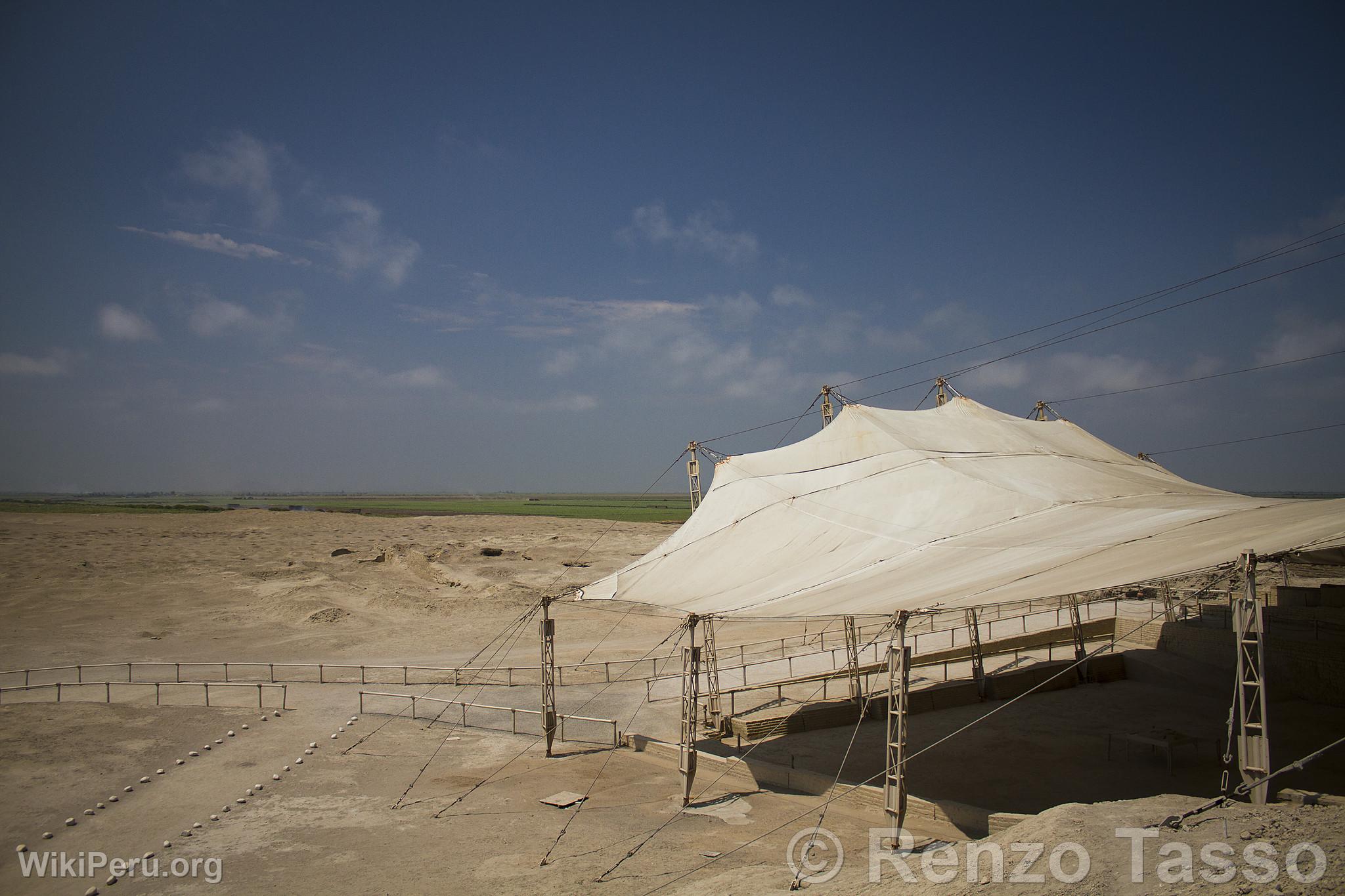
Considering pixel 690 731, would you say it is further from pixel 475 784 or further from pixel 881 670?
pixel 881 670

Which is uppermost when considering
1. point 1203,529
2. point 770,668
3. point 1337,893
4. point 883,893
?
point 1203,529

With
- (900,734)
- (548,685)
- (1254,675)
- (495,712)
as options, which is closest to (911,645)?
(548,685)

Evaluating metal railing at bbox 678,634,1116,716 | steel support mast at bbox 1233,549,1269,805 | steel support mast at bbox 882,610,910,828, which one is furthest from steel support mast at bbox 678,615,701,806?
steel support mast at bbox 1233,549,1269,805

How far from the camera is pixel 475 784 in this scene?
15.7m

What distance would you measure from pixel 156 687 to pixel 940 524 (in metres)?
23.2

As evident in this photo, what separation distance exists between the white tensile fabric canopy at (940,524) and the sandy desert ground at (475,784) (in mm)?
3703

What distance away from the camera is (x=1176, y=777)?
587 inches

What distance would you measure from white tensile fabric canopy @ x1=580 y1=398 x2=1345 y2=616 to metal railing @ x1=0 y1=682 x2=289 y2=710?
10.8 metres

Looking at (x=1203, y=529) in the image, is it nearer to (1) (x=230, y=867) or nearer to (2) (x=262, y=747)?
(1) (x=230, y=867)

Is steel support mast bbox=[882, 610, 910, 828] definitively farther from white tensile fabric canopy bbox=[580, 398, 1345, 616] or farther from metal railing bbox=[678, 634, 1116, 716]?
metal railing bbox=[678, 634, 1116, 716]

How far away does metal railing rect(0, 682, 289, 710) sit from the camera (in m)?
21.5

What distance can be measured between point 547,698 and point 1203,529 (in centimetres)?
1412

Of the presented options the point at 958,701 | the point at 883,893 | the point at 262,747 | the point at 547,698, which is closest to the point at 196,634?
the point at 262,747

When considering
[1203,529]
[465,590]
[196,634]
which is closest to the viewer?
[1203,529]
